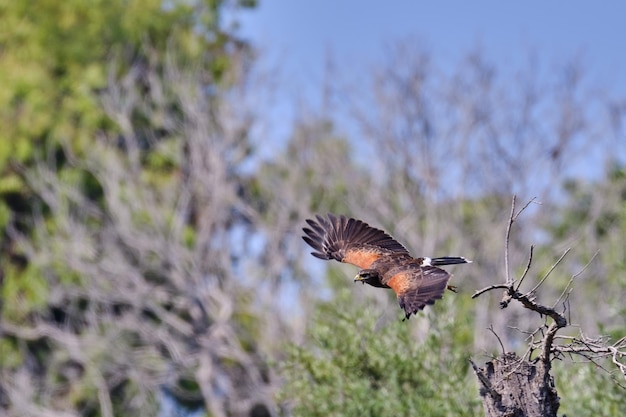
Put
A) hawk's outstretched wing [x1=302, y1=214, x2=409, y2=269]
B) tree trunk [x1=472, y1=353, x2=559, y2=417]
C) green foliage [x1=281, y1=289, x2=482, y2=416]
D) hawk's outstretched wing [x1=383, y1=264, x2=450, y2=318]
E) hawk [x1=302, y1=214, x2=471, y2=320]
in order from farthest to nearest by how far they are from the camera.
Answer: green foliage [x1=281, y1=289, x2=482, y2=416] < hawk's outstretched wing [x1=302, y1=214, x2=409, y2=269] < hawk [x1=302, y1=214, x2=471, y2=320] < hawk's outstretched wing [x1=383, y1=264, x2=450, y2=318] < tree trunk [x1=472, y1=353, x2=559, y2=417]

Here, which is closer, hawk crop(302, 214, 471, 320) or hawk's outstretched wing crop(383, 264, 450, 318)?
hawk's outstretched wing crop(383, 264, 450, 318)

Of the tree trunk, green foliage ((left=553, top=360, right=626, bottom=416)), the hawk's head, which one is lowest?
the tree trunk

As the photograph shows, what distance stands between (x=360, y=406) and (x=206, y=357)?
11.4 meters

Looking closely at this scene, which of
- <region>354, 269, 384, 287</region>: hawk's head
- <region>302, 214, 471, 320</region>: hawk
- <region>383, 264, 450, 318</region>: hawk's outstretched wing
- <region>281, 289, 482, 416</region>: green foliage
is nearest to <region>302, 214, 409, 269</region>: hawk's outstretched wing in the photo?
<region>302, 214, 471, 320</region>: hawk

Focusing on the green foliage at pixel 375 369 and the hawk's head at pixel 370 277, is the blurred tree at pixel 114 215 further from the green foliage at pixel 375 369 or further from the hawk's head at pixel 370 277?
the hawk's head at pixel 370 277

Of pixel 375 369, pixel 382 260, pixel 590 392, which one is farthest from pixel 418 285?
pixel 375 369

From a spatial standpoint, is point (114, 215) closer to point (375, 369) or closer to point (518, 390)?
point (375, 369)

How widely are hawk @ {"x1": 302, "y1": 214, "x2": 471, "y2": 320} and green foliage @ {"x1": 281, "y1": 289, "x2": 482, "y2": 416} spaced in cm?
174

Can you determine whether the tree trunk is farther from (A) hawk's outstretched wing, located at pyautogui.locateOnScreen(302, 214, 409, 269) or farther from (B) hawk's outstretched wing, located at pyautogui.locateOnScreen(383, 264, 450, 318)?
(A) hawk's outstretched wing, located at pyautogui.locateOnScreen(302, 214, 409, 269)

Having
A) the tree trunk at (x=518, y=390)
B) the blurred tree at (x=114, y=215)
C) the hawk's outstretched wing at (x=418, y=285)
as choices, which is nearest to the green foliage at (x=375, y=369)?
the hawk's outstretched wing at (x=418, y=285)

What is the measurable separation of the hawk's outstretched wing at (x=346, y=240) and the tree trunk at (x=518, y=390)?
2.05m

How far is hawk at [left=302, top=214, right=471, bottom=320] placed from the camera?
704 centimetres

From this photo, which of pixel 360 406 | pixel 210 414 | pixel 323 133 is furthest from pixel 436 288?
pixel 323 133

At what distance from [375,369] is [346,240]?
2330mm
